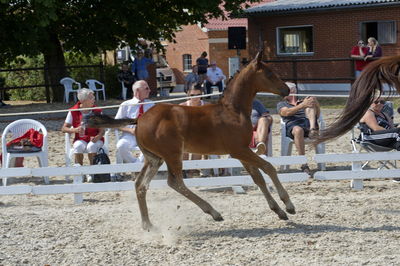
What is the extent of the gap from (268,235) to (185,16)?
685 inches

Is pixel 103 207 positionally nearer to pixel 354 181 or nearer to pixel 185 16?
pixel 354 181

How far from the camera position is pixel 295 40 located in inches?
1156

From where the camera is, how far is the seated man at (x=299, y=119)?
375 inches

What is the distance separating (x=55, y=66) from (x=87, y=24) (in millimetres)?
2527

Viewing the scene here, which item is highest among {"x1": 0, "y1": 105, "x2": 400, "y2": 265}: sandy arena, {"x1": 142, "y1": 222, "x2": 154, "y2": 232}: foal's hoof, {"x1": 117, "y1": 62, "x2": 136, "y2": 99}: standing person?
{"x1": 117, "y1": 62, "x2": 136, "y2": 99}: standing person

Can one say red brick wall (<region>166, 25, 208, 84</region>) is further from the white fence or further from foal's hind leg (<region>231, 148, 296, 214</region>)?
foal's hind leg (<region>231, 148, 296, 214</region>)

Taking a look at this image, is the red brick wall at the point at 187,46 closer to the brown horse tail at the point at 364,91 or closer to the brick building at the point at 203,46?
the brick building at the point at 203,46

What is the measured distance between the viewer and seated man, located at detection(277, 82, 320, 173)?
9.52 meters

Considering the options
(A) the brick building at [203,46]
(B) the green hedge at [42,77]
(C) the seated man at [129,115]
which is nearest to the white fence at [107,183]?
(C) the seated man at [129,115]

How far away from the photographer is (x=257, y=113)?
966 cm

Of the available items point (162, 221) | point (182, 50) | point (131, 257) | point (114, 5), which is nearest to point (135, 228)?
point (162, 221)

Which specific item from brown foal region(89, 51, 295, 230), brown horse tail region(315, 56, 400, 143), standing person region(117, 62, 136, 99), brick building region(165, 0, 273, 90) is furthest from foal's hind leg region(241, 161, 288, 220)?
brick building region(165, 0, 273, 90)

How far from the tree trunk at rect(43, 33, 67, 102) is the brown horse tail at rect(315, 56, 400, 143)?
17263 mm

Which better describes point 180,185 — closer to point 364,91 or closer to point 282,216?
point 282,216
